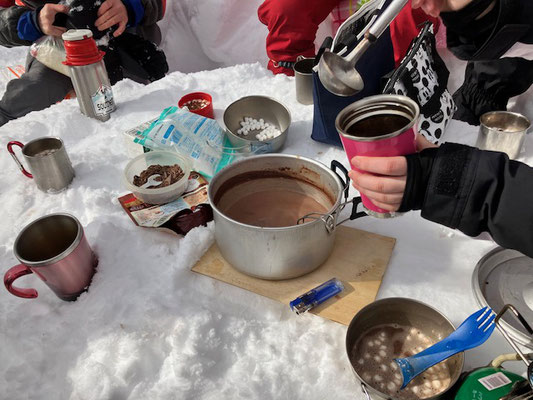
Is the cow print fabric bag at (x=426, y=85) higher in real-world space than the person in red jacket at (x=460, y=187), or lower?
lower

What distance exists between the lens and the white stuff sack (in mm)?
2000

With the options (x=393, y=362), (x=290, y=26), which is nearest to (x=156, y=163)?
(x=393, y=362)

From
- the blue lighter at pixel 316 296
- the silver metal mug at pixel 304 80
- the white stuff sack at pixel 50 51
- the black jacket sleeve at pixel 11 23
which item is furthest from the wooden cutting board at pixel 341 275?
the black jacket sleeve at pixel 11 23

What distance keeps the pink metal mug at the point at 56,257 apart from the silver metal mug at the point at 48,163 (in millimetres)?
389

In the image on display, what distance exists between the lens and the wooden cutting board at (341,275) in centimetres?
96

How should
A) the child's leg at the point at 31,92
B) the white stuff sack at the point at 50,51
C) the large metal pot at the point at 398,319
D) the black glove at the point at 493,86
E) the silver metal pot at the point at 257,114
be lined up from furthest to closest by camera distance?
the child's leg at the point at 31,92, the white stuff sack at the point at 50,51, the black glove at the point at 493,86, the silver metal pot at the point at 257,114, the large metal pot at the point at 398,319

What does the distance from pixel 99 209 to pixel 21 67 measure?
244 centimetres

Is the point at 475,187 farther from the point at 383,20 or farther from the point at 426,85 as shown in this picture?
the point at 426,85

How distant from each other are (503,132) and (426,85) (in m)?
0.32

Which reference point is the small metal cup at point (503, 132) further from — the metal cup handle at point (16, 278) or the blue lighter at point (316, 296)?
the metal cup handle at point (16, 278)

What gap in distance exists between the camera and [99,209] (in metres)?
1.26

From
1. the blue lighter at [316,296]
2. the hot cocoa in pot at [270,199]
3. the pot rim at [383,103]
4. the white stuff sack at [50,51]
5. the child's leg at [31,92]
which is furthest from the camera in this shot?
the child's leg at [31,92]

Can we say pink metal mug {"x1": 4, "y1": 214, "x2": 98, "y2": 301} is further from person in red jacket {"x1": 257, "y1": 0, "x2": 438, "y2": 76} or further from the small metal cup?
person in red jacket {"x1": 257, "y1": 0, "x2": 438, "y2": 76}

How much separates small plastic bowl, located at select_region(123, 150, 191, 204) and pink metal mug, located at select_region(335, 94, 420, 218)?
0.65 meters
